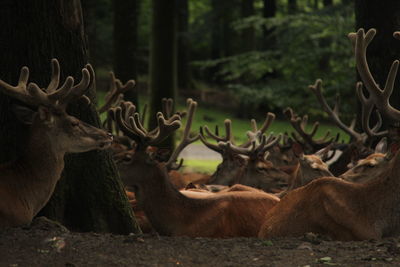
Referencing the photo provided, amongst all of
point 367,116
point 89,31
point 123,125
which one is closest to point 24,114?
point 123,125

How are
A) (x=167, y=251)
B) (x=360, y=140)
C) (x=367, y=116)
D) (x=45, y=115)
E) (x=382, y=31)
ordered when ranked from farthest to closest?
(x=360, y=140) → (x=382, y=31) → (x=367, y=116) → (x=45, y=115) → (x=167, y=251)

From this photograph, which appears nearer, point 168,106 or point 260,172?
point 260,172

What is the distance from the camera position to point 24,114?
23.6 ft

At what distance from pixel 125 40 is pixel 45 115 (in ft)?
34.4

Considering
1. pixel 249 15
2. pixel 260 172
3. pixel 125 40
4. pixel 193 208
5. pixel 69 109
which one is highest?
pixel 249 15

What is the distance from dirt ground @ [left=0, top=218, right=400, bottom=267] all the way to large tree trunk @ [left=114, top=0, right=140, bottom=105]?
1076 centimetres

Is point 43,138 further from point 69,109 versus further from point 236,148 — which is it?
point 236,148

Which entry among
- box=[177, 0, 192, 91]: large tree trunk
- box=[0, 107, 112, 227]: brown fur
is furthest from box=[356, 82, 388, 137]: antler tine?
box=[177, 0, 192, 91]: large tree trunk

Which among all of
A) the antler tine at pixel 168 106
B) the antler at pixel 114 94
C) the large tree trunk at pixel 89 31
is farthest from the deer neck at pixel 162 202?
the antler tine at pixel 168 106

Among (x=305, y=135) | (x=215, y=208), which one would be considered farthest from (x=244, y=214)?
(x=305, y=135)

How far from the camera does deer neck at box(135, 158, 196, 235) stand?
8.85 metres

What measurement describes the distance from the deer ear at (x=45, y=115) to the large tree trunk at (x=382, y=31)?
5.27m

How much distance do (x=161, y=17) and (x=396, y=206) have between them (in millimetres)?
11266

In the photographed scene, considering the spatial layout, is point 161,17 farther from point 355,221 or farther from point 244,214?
point 355,221
